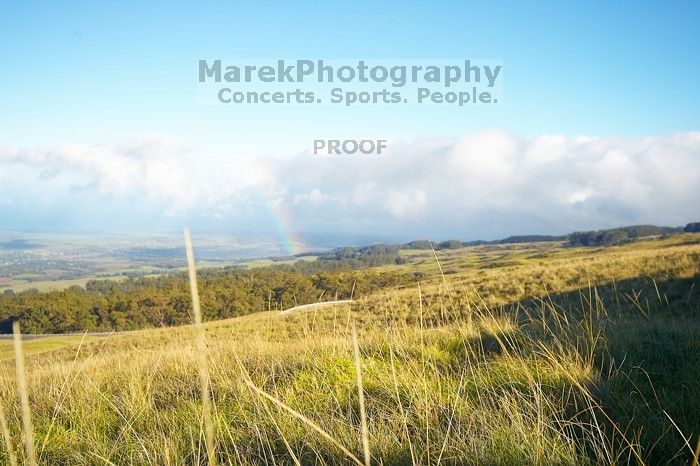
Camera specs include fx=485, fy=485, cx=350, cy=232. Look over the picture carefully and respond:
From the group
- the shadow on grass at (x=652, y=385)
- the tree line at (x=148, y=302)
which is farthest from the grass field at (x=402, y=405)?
the tree line at (x=148, y=302)

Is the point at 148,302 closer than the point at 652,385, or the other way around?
the point at 652,385

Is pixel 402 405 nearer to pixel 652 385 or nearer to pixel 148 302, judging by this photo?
pixel 652 385

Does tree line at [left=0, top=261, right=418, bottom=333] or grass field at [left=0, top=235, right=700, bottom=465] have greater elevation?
grass field at [left=0, top=235, right=700, bottom=465]

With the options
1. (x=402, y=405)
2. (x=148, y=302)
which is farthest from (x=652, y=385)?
(x=148, y=302)

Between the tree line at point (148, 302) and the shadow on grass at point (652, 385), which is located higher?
the shadow on grass at point (652, 385)

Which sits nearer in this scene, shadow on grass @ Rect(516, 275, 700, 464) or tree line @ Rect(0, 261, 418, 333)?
shadow on grass @ Rect(516, 275, 700, 464)

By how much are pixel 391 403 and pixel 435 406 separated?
477mm

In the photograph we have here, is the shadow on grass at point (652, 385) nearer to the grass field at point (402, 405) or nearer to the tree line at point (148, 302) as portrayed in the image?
the grass field at point (402, 405)

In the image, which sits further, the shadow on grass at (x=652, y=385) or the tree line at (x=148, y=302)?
the tree line at (x=148, y=302)

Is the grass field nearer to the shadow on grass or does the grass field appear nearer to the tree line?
the shadow on grass

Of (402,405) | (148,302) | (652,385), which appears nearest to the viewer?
(652,385)

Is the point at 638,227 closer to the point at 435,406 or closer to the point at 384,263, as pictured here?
the point at 384,263

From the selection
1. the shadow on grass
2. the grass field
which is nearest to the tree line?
the grass field

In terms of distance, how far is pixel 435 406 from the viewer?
3.26m
